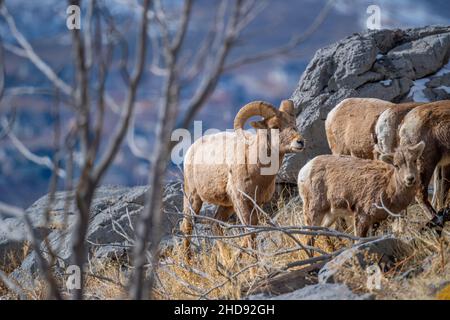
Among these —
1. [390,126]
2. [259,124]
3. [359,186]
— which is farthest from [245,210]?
[390,126]

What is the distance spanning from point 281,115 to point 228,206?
1.78 m

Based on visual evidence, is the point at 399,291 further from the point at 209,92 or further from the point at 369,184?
the point at 209,92

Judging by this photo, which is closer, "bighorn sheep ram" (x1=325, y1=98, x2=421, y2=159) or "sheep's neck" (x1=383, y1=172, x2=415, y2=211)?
"sheep's neck" (x1=383, y1=172, x2=415, y2=211)

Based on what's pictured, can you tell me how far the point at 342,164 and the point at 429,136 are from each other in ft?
4.91

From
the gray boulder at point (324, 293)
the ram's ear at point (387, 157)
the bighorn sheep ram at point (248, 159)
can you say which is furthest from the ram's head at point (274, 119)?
the gray boulder at point (324, 293)

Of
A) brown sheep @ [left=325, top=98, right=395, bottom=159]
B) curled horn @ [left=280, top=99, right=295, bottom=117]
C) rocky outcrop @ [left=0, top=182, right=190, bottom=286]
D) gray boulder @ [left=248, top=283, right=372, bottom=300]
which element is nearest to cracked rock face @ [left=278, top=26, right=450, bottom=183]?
brown sheep @ [left=325, top=98, right=395, bottom=159]

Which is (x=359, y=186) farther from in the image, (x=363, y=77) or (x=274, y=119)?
(x=363, y=77)

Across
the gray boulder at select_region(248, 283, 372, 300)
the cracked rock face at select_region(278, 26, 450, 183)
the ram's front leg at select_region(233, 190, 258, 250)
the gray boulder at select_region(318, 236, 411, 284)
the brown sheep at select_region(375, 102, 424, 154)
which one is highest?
the cracked rock face at select_region(278, 26, 450, 183)

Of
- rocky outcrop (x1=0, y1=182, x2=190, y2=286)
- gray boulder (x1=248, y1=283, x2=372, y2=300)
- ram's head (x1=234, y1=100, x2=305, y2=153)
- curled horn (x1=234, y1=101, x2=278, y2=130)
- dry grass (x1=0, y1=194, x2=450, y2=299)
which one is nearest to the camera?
gray boulder (x1=248, y1=283, x2=372, y2=300)

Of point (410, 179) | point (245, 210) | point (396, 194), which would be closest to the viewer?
point (410, 179)

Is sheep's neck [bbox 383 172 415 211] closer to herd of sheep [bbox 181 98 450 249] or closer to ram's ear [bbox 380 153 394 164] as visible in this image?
herd of sheep [bbox 181 98 450 249]

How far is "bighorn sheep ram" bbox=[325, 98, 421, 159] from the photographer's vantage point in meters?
9.62

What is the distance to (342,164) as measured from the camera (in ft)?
25.8

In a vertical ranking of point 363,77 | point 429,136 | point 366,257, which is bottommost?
point 366,257
